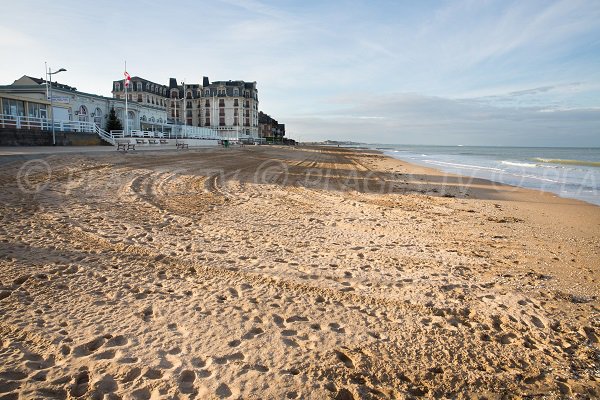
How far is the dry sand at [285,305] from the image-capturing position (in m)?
2.41

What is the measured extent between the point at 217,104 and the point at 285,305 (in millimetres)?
97814

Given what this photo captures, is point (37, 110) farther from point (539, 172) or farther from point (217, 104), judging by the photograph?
point (217, 104)

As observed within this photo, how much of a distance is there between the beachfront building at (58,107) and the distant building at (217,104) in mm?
35763

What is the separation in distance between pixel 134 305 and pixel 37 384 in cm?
109

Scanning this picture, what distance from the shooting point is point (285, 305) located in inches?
137

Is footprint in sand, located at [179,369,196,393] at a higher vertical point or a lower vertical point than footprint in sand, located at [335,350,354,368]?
higher

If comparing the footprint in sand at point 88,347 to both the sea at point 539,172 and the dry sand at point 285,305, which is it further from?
the sea at point 539,172

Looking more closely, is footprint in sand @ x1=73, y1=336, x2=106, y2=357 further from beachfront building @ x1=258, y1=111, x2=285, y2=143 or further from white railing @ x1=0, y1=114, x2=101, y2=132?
beachfront building @ x1=258, y1=111, x2=285, y2=143

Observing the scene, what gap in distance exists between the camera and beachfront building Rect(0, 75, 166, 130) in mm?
26827

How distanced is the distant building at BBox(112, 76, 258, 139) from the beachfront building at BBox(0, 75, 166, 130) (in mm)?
35763

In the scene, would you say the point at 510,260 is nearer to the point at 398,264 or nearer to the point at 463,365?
the point at 398,264

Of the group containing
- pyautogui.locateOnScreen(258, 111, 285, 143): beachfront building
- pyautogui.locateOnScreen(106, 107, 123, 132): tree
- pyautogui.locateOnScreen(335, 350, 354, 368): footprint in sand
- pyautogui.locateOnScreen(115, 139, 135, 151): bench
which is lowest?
pyautogui.locateOnScreen(335, 350, 354, 368): footprint in sand

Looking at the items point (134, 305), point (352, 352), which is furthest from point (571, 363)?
point (134, 305)

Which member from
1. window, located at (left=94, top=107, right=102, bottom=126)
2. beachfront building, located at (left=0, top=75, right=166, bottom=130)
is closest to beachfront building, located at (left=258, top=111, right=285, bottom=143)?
beachfront building, located at (left=0, top=75, right=166, bottom=130)
